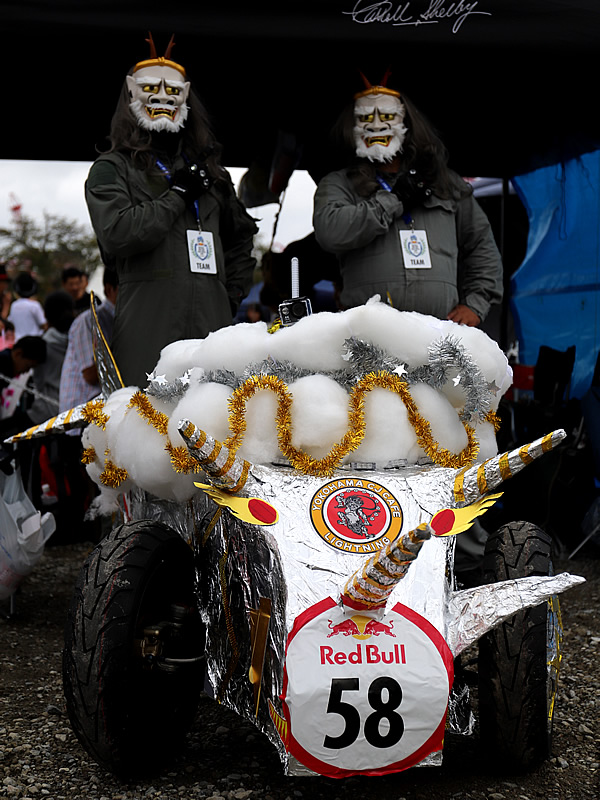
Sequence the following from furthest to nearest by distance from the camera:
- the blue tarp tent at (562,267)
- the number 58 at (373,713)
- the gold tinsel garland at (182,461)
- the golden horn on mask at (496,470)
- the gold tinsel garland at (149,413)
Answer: the blue tarp tent at (562,267), the gold tinsel garland at (149,413), the gold tinsel garland at (182,461), the golden horn on mask at (496,470), the number 58 at (373,713)

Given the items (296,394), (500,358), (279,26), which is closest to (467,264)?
(279,26)

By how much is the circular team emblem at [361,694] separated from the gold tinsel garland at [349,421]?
46cm

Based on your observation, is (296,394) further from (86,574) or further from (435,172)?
(435,172)

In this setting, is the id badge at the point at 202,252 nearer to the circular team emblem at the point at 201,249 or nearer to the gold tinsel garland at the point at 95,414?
the circular team emblem at the point at 201,249

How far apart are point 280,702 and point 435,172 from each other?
257 centimetres

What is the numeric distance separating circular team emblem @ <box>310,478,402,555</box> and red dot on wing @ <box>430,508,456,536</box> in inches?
3.2

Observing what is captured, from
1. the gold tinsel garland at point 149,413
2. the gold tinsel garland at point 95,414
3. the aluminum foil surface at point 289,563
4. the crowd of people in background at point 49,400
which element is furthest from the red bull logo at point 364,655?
the crowd of people in background at point 49,400

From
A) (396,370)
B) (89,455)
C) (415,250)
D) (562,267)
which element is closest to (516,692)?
(396,370)

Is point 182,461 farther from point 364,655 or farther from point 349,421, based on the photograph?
point 364,655

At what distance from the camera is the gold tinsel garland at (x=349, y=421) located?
2.36 metres

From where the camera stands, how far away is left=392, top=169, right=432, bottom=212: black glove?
12.5 ft

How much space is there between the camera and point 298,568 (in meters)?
2.10

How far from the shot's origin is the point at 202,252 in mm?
3795

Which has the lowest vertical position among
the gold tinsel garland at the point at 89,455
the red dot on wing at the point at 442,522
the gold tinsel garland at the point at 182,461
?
the red dot on wing at the point at 442,522
